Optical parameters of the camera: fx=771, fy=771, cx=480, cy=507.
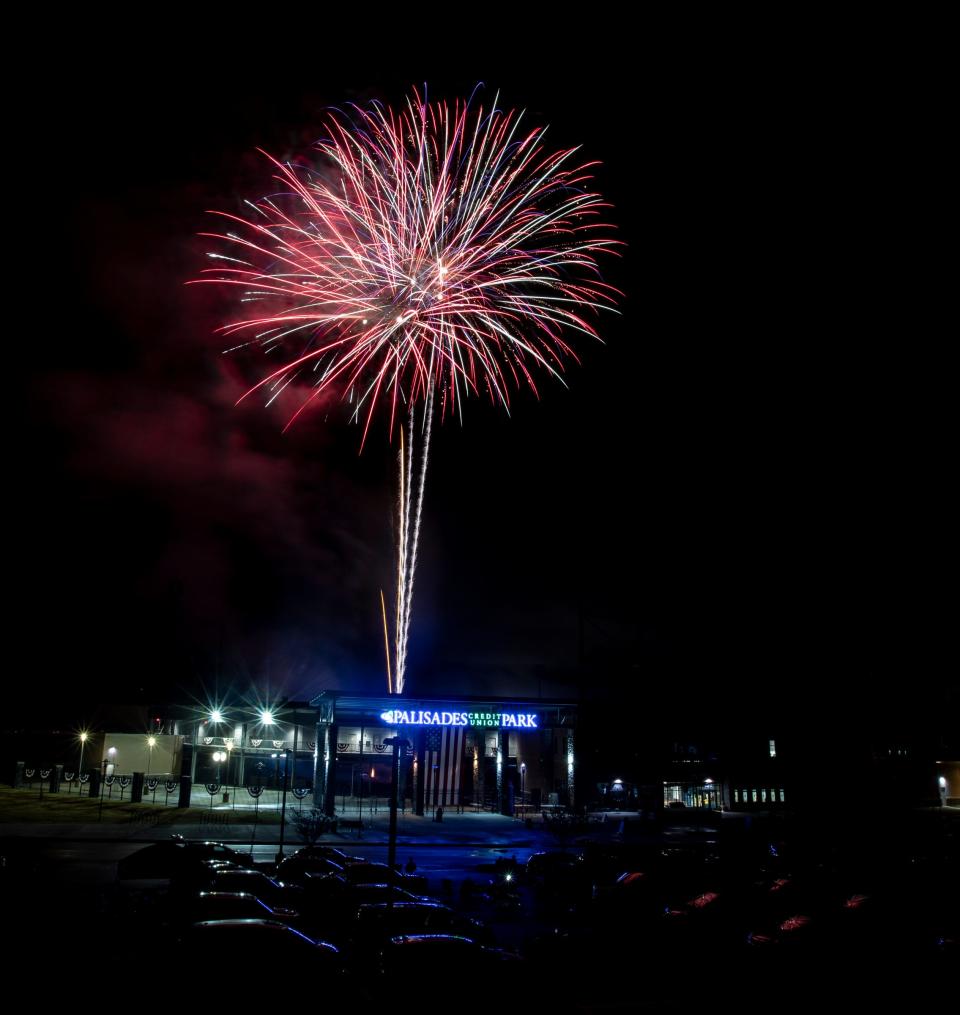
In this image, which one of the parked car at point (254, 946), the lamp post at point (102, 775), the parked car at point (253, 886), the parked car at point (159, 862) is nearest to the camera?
the parked car at point (254, 946)

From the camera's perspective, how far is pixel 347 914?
18109 mm

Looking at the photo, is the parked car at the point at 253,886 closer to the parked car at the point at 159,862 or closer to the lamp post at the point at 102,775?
the parked car at the point at 159,862

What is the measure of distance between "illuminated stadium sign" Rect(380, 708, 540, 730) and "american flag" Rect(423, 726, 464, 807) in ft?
24.7

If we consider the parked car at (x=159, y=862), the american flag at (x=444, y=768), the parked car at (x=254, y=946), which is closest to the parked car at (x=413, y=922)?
the parked car at (x=254, y=946)

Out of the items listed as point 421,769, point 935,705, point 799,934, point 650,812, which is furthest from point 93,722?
point 935,705

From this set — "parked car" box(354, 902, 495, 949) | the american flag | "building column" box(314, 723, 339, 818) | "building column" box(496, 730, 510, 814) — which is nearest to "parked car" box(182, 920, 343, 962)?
"parked car" box(354, 902, 495, 949)

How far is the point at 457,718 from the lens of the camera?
143ft

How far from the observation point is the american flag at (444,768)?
51.9 meters

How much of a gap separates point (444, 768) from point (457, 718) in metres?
11.8

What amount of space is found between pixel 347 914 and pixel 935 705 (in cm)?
7609

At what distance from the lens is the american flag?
51.9m

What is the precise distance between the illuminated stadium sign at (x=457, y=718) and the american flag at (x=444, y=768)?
24.7 feet

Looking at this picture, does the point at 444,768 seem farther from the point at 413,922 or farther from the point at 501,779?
the point at 413,922

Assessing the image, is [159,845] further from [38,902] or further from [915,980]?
[915,980]
